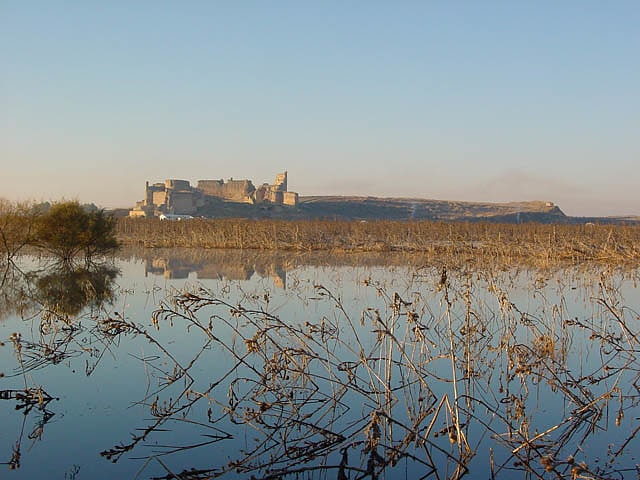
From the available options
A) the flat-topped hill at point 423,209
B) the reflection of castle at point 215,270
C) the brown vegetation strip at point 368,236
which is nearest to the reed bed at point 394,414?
the reflection of castle at point 215,270

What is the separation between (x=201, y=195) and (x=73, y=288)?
83298mm

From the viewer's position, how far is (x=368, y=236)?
34875mm

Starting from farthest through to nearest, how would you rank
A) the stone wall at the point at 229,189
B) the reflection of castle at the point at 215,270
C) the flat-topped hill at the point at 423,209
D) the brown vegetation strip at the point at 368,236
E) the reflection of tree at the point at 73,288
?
the flat-topped hill at the point at 423,209
the stone wall at the point at 229,189
the brown vegetation strip at the point at 368,236
the reflection of castle at the point at 215,270
the reflection of tree at the point at 73,288

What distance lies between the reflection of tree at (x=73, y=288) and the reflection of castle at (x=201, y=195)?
2612 inches

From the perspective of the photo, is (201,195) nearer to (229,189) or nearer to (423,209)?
(229,189)

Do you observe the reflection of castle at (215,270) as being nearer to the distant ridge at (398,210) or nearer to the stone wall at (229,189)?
the distant ridge at (398,210)

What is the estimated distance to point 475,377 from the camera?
25.2ft

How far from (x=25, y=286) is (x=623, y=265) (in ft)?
58.1

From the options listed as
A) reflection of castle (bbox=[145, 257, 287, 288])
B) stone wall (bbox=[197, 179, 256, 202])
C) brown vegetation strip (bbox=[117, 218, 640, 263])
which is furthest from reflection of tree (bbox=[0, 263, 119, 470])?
stone wall (bbox=[197, 179, 256, 202])

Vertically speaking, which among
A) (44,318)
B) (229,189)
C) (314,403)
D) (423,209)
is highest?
(229,189)

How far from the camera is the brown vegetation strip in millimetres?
29672

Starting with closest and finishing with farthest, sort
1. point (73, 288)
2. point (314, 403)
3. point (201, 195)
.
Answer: point (314, 403)
point (73, 288)
point (201, 195)

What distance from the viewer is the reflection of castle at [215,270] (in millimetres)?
18392

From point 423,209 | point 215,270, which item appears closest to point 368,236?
point 215,270
